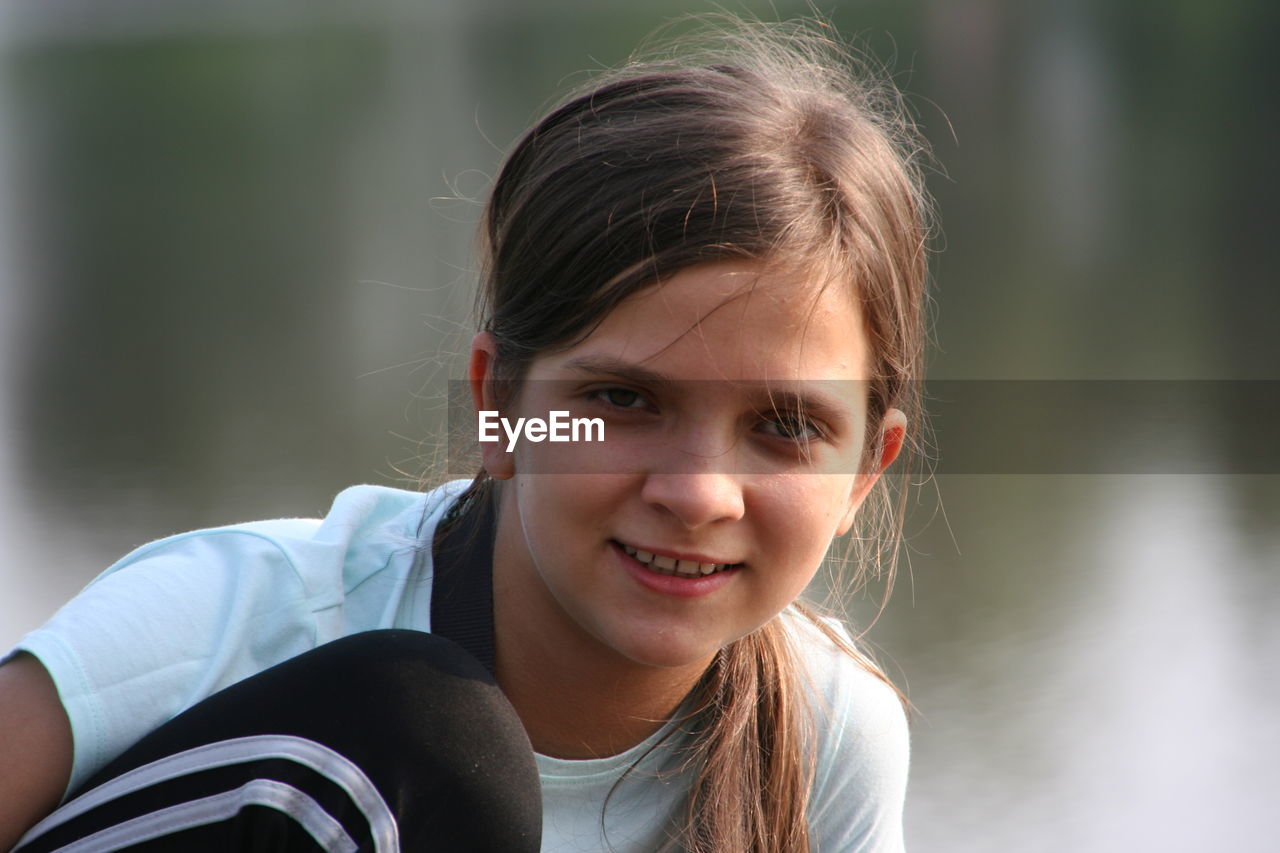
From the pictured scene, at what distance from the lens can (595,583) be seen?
2.46ft

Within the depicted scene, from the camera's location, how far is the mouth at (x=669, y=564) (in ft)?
2.43

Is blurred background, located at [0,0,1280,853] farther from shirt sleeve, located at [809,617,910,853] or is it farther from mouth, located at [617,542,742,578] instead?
mouth, located at [617,542,742,578]

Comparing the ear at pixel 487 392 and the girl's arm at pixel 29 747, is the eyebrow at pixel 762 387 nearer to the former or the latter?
the ear at pixel 487 392

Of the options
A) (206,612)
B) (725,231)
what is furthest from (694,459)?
(206,612)

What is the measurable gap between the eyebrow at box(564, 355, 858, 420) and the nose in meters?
0.04

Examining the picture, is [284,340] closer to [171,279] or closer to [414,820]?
[171,279]

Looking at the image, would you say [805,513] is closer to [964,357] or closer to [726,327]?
[726,327]

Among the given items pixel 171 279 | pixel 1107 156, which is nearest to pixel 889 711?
pixel 171 279

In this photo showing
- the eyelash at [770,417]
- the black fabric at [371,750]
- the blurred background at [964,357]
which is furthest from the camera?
the blurred background at [964,357]

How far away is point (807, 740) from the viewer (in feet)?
2.86

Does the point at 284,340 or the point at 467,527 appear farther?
the point at 284,340

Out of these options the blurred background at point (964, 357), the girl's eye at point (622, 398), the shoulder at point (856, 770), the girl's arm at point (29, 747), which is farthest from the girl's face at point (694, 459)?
the blurred background at point (964, 357)

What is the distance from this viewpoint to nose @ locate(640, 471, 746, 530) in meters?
0.71

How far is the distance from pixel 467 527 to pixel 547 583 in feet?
0.32
